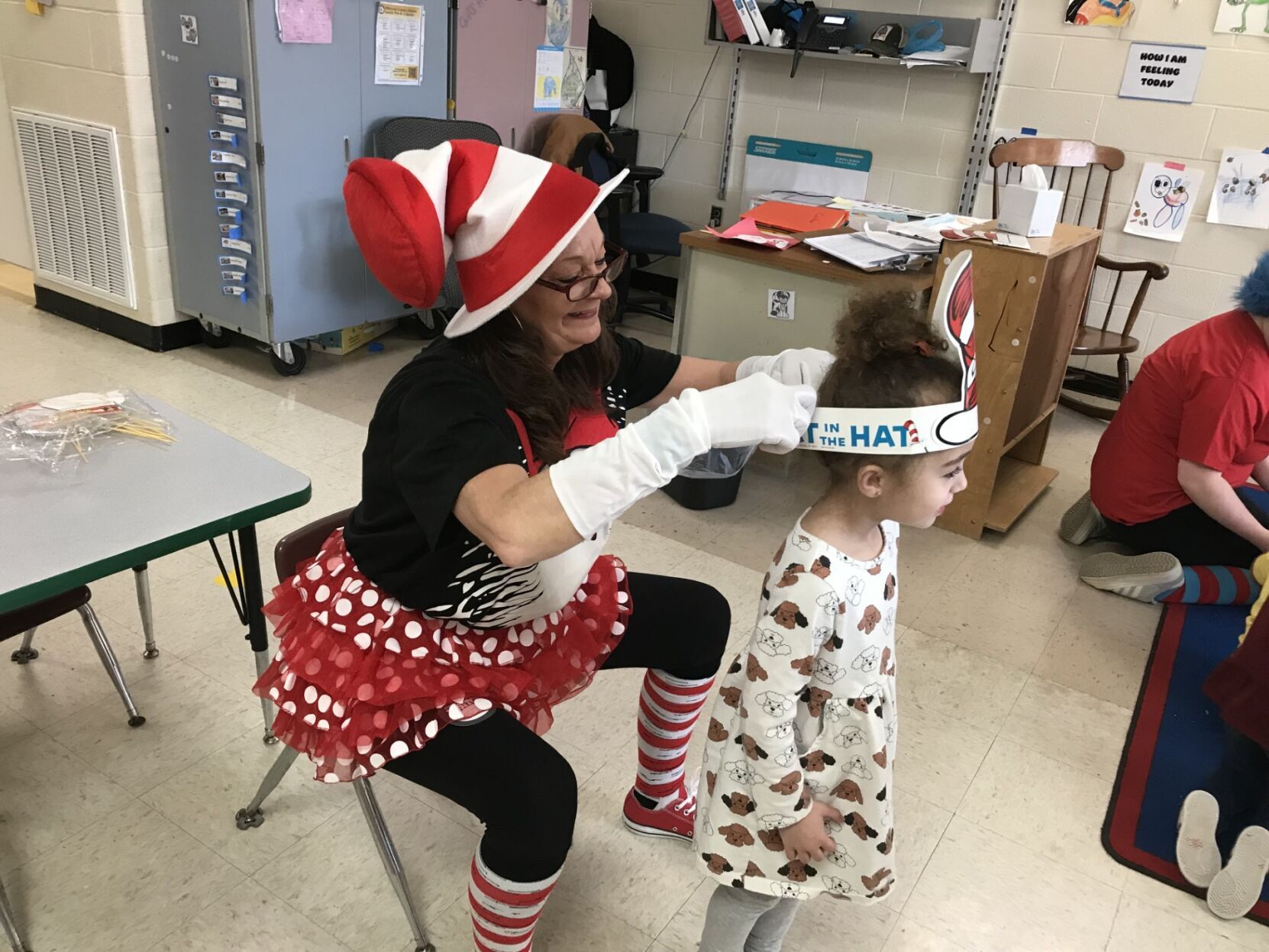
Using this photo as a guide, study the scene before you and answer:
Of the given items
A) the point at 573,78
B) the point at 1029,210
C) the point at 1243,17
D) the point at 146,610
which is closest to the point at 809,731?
the point at 146,610

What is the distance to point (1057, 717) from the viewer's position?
7.10 feet

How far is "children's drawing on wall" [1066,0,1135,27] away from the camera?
3711 millimetres

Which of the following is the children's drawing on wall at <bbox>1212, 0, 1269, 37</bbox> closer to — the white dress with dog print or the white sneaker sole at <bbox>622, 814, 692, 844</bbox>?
the white dress with dog print

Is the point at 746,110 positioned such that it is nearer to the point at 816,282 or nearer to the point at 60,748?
the point at 816,282

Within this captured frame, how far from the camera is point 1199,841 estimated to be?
1754mm

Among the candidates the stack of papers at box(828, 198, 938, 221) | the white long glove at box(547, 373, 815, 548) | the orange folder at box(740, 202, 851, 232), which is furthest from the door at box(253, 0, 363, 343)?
the white long glove at box(547, 373, 815, 548)

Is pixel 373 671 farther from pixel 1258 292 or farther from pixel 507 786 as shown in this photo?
pixel 1258 292

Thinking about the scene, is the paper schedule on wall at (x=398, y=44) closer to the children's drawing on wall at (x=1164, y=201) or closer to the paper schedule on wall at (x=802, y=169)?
the paper schedule on wall at (x=802, y=169)

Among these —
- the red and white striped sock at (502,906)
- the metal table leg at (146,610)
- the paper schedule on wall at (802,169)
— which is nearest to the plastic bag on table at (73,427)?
the metal table leg at (146,610)

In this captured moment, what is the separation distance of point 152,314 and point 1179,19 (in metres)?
3.96

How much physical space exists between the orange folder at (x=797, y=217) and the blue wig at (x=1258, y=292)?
1.17 m

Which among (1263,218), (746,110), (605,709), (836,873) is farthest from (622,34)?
(836,873)

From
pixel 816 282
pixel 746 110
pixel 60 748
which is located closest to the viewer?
pixel 60 748

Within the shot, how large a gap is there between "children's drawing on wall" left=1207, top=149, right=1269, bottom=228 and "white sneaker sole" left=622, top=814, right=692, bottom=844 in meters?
3.36
